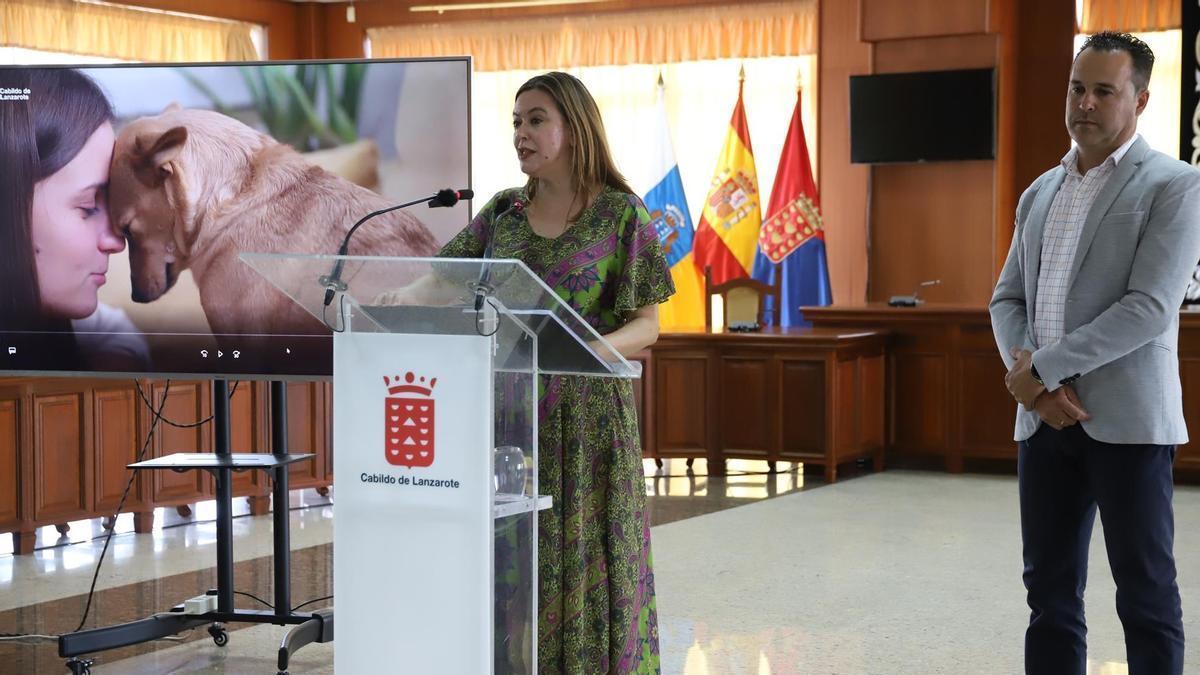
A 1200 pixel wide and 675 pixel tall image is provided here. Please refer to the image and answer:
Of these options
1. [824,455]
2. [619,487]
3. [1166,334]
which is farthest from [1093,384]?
[824,455]

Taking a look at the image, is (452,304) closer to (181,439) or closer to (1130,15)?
(181,439)

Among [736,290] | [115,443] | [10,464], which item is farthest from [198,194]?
[736,290]

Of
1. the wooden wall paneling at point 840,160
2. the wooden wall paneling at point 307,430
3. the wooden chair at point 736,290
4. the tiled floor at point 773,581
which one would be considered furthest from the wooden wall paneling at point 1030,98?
the wooden wall paneling at point 307,430

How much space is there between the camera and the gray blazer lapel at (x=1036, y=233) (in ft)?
10.1

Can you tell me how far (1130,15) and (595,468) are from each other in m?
7.64

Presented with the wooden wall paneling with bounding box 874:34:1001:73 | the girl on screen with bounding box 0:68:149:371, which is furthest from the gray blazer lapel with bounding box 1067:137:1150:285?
the wooden wall paneling with bounding box 874:34:1001:73

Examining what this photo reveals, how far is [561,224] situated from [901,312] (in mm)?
5972

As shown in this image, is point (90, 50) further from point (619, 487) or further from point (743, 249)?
point (619, 487)

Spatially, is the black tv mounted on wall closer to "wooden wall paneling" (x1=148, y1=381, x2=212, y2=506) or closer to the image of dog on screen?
"wooden wall paneling" (x1=148, y1=381, x2=212, y2=506)

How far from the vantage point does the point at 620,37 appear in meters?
10.9

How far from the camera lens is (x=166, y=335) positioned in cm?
428

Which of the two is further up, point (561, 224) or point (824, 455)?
point (561, 224)

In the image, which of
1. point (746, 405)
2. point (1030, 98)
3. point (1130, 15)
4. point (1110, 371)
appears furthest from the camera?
point (1030, 98)

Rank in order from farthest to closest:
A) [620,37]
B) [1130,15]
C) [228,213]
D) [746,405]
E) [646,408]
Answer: [620,37] < [1130,15] < [646,408] < [746,405] < [228,213]
